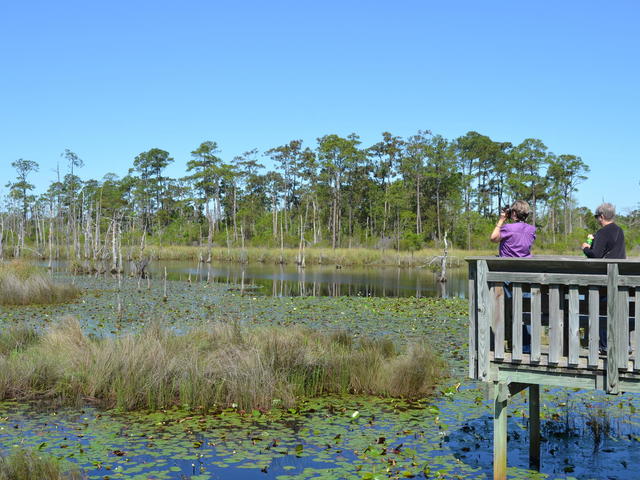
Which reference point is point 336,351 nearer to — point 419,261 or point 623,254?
point 623,254

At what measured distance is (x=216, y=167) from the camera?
78.9m

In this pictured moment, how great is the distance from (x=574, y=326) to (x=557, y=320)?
17 cm

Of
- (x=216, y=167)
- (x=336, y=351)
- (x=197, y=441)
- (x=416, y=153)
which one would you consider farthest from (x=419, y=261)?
(x=197, y=441)

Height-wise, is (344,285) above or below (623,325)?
below

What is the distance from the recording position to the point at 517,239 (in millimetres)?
6945

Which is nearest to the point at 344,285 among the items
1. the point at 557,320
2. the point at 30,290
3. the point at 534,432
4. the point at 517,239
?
the point at 30,290

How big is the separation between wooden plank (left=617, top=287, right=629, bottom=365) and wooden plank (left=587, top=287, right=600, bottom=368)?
0.18m

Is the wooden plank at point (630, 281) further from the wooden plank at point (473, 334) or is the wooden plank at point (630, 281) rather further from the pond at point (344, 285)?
the pond at point (344, 285)

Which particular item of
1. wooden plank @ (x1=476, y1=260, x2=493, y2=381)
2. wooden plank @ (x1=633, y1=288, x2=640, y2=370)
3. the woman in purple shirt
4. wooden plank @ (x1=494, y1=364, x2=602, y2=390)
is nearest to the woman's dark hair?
the woman in purple shirt

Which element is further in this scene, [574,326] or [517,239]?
[517,239]

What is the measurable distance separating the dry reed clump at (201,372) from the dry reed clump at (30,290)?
1131 centimetres

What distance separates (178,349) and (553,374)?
6.63 meters

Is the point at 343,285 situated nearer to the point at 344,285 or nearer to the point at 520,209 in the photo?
the point at 344,285

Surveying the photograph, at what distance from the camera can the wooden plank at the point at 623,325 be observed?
567 cm
